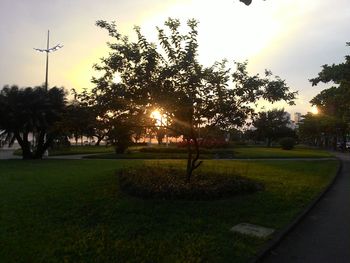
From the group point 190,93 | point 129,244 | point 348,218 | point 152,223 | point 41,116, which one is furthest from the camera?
point 41,116

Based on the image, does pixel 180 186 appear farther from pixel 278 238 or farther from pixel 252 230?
pixel 278 238

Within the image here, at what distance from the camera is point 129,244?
7.51 m

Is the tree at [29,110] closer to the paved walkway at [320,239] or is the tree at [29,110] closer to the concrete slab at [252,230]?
the paved walkway at [320,239]

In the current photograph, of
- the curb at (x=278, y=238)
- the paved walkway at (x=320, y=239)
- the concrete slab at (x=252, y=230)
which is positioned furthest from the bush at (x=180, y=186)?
the concrete slab at (x=252, y=230)

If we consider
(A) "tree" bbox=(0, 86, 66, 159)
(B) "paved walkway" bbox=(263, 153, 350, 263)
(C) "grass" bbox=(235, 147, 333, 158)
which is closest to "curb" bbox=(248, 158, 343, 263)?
(B) "paved walkway" bbox=(263, 153, 350, 263)

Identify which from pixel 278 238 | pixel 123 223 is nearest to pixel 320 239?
pixel 278 238

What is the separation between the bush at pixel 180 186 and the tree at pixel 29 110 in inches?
673

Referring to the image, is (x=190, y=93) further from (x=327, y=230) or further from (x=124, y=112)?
(x=327, y=230)

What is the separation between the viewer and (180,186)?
11.1 metres

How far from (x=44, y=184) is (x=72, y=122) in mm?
3227

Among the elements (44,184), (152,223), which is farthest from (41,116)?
(152,223)

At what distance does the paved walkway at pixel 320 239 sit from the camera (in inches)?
290

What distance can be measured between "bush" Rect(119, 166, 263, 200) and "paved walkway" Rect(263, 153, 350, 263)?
1.89 m

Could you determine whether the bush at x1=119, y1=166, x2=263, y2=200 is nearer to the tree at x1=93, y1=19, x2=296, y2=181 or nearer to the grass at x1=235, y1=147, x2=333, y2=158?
the tree at x1=93, y1=19, x2=296, y2=181
